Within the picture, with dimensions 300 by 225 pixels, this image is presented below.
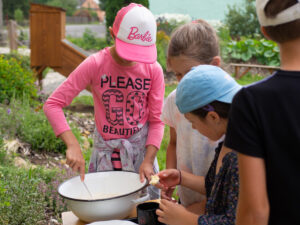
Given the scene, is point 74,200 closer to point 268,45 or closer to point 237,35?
point 268,45

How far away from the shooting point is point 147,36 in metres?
1.99

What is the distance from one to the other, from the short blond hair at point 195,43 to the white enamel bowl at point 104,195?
2.10 feet

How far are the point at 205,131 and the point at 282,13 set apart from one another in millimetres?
567

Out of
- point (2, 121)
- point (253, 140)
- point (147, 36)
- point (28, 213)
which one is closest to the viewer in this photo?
point (253, 140)

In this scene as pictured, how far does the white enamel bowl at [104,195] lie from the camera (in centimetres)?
157

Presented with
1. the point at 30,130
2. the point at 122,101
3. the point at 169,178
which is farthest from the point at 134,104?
the point at 30,130

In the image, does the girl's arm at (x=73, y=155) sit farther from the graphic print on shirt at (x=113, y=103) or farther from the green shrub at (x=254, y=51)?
the green shrub at (x=254, y=51)

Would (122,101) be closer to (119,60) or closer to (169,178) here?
(119,60)

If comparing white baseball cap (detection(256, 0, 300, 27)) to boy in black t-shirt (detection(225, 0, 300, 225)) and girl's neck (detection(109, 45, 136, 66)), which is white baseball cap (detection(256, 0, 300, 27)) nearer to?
boy in black t-shirt (detection(225, 0, 300, 225))

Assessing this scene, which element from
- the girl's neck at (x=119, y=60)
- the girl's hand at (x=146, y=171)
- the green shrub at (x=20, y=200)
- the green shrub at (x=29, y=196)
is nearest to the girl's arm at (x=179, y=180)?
the girl's hand at (x=146, y=171)

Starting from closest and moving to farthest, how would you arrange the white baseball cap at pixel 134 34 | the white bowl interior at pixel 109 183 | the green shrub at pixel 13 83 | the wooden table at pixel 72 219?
the wooden table at pixel 72 219 < the white bowl interior at pixel 109 183 < the white baseball cap at pixel 134 34 < the green shrub at pixel 13 83

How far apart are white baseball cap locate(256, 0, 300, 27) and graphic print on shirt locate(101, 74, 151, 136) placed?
1.16 m

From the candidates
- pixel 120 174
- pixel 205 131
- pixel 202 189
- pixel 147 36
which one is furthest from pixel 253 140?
pixel 147 36

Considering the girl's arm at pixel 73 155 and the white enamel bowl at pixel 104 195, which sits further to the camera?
the girl's arm at pixel 73 155
